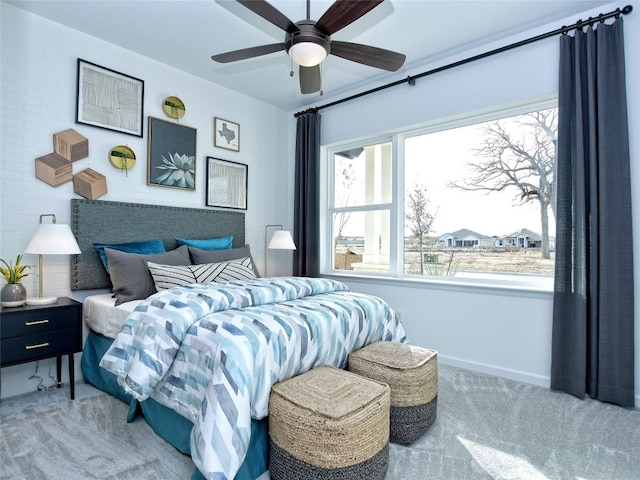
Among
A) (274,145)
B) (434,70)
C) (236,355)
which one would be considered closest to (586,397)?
(236,355)

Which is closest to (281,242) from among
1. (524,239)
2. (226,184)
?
(226,184)

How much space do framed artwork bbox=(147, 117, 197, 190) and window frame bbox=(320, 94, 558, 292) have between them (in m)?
1.47

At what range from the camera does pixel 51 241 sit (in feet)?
7.68

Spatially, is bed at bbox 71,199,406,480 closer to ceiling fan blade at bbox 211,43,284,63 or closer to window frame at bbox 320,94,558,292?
window frame at bbox 320,94,558,292

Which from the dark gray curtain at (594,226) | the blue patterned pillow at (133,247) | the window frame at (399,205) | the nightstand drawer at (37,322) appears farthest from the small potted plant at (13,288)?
the dark gray curtain at (594,226)

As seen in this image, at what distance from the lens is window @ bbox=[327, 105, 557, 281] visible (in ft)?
9.59

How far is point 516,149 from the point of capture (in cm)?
303

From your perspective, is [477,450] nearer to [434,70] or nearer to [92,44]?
[434,70]

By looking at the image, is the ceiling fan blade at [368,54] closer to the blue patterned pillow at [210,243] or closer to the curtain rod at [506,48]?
the curtain rod at [506,48]

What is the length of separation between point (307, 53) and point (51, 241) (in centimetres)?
201

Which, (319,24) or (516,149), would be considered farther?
(516,149)

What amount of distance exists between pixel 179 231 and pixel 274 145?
1695 mm

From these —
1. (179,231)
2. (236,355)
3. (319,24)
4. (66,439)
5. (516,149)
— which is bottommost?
(66,439)

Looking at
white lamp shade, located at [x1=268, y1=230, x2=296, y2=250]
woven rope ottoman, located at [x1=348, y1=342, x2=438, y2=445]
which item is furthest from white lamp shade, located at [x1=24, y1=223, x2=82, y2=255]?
woven rope ottoman, located at [x1=348, y1=342, x2=438, y2=445]
